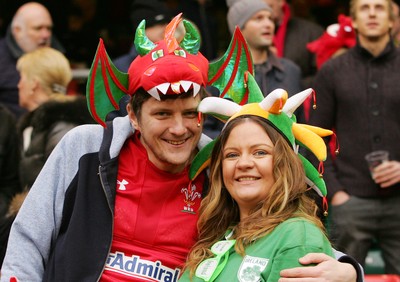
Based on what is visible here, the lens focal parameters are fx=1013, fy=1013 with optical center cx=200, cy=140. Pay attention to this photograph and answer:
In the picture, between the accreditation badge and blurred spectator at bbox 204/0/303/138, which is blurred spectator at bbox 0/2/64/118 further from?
the accreditation badge

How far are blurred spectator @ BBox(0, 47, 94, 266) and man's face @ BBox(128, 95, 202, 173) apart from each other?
1.53 metres

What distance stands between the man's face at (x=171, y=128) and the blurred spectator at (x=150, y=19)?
3077 millimetres

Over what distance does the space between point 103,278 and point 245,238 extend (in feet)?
2.16

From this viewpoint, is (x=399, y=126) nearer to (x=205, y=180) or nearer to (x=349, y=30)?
(x=349, y=30)

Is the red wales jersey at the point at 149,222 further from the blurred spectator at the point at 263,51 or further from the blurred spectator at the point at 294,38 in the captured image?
the blurred spectator at the point at 294,38

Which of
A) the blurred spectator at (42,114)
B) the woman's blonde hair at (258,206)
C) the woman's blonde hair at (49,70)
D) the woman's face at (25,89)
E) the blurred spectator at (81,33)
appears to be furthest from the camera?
the blurred spectator at (81,33)

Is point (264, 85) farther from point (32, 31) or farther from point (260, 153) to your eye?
point (260, 153)

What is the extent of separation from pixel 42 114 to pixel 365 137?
2.14m

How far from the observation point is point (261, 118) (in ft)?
13.6

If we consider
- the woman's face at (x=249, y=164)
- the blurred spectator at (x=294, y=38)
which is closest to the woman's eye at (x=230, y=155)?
the woman's face at (x=249, y=164)

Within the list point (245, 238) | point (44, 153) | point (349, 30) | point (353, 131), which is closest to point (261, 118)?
point (245, 238)

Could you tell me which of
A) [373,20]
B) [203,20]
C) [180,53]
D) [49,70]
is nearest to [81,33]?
[203,20]

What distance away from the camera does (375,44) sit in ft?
22.5

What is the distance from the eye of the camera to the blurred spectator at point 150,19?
7.57m
